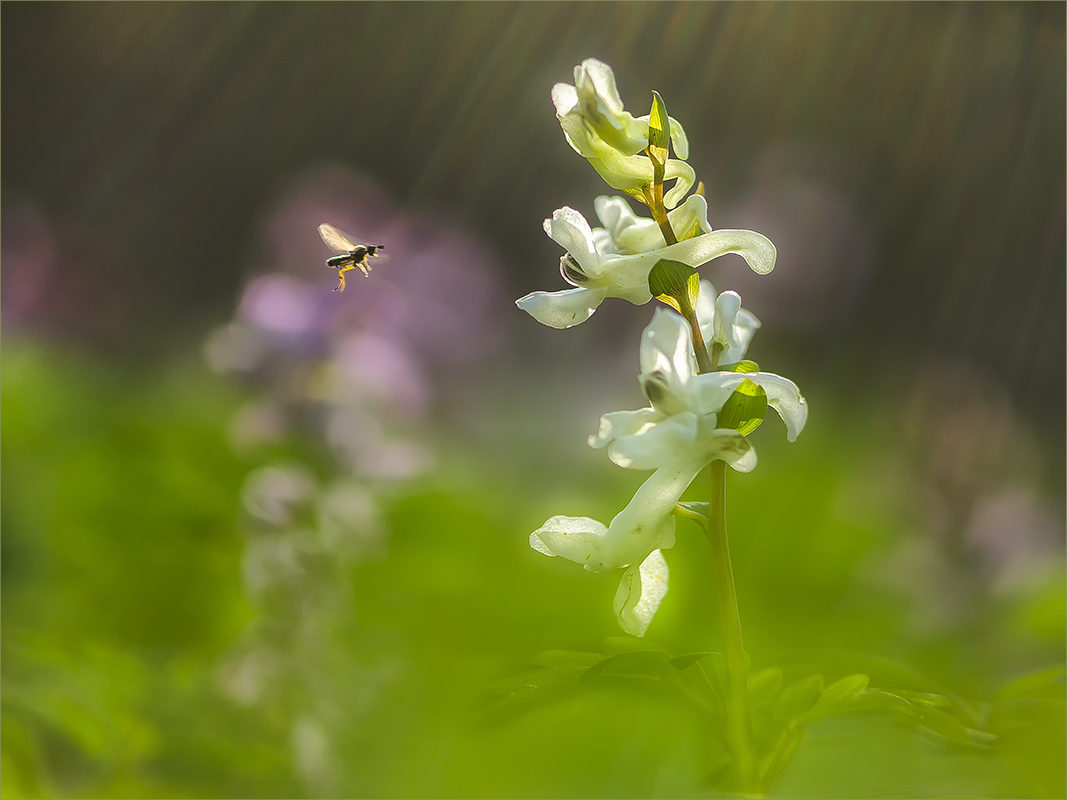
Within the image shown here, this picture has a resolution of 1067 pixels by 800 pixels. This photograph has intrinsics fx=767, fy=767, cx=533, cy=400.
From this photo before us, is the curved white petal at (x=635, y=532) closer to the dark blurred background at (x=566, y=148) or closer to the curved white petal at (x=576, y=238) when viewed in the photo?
the curved white petal at (x=576, y=238)

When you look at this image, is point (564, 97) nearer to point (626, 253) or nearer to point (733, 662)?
point (626, 253)

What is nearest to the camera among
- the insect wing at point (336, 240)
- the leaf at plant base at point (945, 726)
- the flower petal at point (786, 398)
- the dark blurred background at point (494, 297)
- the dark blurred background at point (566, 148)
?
the leaf at plant base at point (945, 726)

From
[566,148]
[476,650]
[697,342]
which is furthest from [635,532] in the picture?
[566,148]

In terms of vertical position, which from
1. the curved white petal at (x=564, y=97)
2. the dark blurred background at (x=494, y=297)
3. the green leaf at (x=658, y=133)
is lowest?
the dark blurred background at (x=494, y=297)

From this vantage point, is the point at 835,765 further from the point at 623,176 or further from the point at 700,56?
the point at 700,56

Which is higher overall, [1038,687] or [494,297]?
[1038,687]

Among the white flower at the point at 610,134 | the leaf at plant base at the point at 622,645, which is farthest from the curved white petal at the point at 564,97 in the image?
the leaf at plant base at the point at 622,645
